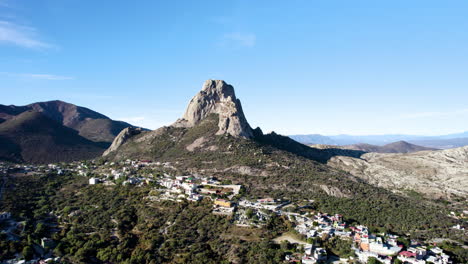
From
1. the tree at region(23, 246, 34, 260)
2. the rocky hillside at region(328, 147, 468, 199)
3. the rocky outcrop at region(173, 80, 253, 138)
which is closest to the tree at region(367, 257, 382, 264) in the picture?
the tree at region(23, 246, 34, 260)

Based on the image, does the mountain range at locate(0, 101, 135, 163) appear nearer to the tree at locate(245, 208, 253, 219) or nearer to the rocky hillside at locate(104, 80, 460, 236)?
the rocky hillside at locate(104, 80, 460, 236)

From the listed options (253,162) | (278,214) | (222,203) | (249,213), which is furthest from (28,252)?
(253,162)

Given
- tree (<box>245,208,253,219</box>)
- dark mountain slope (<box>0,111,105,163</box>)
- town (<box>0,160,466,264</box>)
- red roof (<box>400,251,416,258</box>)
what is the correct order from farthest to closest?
dark mountain slope (<box>0,111,105,163</box>), tree (<box>245,208,253,219</box>), town (<box>0,160,466,264</box>), red roof (<box>400,251,416,258</box>)

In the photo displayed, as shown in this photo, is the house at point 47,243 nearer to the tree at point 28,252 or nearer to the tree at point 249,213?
the tree at point 28,252

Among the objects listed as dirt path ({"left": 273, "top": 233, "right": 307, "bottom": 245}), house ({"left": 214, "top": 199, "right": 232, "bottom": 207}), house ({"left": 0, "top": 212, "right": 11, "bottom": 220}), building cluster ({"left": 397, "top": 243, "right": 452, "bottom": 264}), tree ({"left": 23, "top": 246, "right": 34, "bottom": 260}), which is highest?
house ({"left": 214, "top": 199, "right": 232, "bottom": 207})

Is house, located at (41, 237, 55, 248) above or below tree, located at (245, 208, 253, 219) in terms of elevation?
below

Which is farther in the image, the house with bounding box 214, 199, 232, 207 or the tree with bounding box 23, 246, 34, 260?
the house with bounding box 214, 199, 232, 207

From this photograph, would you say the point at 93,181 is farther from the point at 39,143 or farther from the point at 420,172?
the point at 420,172
